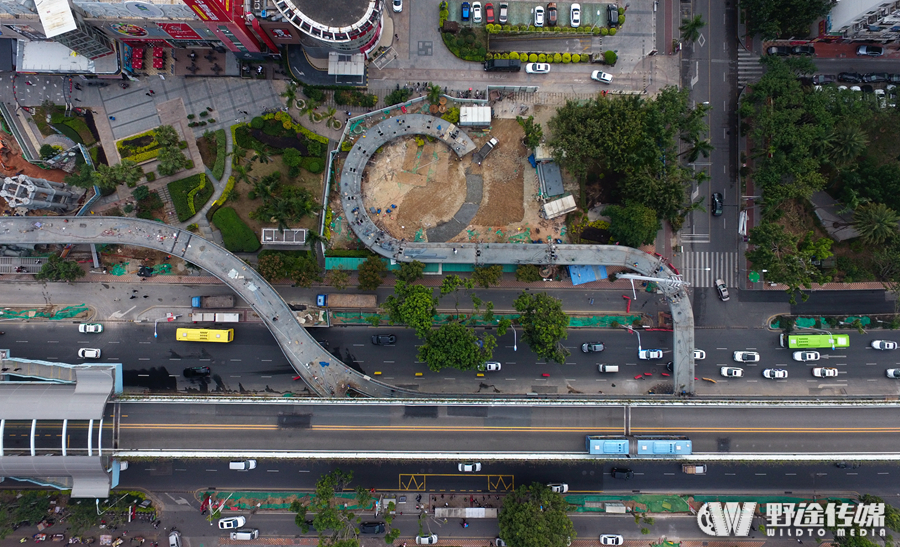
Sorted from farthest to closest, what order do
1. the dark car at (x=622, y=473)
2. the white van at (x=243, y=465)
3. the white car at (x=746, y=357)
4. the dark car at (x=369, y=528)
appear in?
1. the white car at (x=746, y=357)
2. the dark car at (x=622, y=473)
3. the dark car at (x=369, y=528)
4. the white van at (x=243, y=465)

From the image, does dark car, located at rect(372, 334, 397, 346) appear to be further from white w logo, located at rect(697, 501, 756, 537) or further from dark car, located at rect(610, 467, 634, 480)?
white w logo, located at rect(697, 501, 756, 537)

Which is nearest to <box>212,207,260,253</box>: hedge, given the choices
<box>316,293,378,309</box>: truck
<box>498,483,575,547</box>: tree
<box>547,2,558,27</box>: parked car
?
<box>316,293,378,309</box>: truck

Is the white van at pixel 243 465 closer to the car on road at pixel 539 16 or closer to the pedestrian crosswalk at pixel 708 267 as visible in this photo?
the pedestrian crosswalk at pixel 708 267

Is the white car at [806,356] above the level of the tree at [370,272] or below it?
below

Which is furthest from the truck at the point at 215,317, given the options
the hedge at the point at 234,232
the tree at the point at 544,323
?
the tree at the point at 544,323


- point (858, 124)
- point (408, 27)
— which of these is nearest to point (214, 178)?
point (408, 27)
